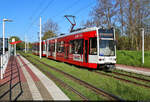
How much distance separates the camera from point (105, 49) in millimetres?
12109

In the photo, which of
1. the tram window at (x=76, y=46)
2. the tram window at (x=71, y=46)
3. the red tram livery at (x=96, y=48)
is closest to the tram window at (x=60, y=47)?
the tram window at (x=71, y=46)

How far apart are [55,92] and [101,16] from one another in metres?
19.9

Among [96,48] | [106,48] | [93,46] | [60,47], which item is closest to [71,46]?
[60,47]

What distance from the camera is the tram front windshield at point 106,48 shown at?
39.1 feet

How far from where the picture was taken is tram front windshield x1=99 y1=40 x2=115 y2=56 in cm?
1191

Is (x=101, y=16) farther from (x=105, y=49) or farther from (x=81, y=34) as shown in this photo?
(x=105, y=49)

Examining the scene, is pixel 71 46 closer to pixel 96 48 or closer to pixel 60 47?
pixel 60 47

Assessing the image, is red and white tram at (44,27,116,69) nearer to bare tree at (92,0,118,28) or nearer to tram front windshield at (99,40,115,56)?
tram front windshield at (99,40,115,56)

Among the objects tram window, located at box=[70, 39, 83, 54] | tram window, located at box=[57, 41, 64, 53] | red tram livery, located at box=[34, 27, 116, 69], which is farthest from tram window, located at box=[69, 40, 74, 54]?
tram window, located at box=[57, 41, 64, 53]

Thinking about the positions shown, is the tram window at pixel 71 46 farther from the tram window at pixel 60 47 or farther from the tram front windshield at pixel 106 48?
the tram front windshield at pixel 106 48

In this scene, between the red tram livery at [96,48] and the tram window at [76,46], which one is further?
the tram window at [76,46]

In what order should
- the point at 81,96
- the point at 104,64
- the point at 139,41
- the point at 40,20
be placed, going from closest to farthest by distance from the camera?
the point at 81,96
the point at 104,64
the point at 139,41
the point at 40,20

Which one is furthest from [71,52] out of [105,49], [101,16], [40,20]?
[40,20]

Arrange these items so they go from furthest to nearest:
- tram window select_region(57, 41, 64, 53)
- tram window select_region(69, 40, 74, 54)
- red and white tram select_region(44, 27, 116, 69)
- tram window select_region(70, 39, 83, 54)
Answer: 1. tram window select_region(57, 41, 64, 53)
2. tram window select_region(69, 40, 74, 54)
3. tram window select_region(70, 39, 83, 54)
4. red and white tram select_region(44, 27, 116, 69)
